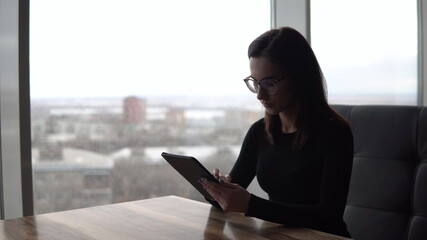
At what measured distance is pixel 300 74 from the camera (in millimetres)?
1766

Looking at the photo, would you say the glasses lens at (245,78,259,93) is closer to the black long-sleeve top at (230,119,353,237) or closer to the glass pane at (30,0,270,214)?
the black long-sleeve top at (230,119,353,237)

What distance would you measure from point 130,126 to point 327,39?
1363mm

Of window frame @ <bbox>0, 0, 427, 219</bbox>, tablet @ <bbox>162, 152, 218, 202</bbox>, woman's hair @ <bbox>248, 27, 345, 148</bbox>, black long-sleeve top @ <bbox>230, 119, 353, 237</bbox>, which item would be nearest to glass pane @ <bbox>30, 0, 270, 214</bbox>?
window frame @ <bbox>0, 0, 427, 219</bbox>

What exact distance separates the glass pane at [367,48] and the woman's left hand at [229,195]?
5.42 feet

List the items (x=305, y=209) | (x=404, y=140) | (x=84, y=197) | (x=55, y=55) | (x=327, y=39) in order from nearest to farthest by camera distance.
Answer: (x=305, y=209) → (x=404, y=140) → (x=55, y=55) → (x=84, y=197) → (x=327, y=39)

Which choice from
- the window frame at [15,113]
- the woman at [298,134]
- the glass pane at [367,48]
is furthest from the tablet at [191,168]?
the glass pane at [367,48]

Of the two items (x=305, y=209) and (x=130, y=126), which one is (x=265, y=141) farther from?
(x=130, y=126)

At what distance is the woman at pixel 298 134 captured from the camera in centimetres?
161

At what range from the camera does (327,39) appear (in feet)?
9.92

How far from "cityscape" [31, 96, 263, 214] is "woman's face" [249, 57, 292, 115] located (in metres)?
0.83

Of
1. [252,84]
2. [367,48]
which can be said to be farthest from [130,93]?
[367,48]

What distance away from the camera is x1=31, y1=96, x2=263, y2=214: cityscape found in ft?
7.18

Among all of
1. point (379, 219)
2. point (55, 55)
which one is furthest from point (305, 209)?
point (55, 55)

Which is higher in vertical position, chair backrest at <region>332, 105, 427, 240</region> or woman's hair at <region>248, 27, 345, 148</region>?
woman's hair at <region>248, 27, 345, 148</region>
